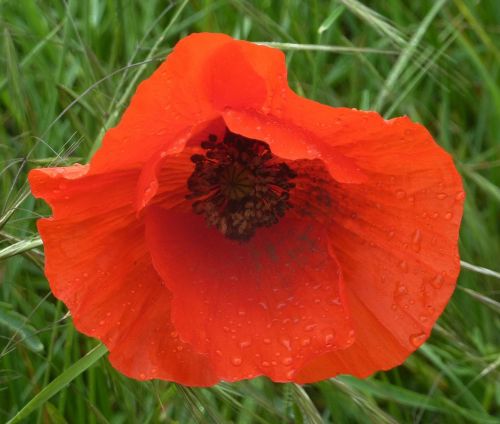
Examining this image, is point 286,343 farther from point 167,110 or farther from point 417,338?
point 167,110

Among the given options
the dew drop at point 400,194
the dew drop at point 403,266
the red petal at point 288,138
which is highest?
the red petal at point 288,138

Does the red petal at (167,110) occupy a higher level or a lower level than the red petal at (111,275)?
higher

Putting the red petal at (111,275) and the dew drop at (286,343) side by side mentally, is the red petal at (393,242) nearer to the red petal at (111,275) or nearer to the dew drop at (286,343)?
the dew drop at (286,343)

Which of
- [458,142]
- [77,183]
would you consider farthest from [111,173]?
[458,142]

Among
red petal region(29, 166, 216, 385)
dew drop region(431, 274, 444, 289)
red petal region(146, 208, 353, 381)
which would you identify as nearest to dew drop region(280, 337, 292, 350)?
red petal region(146, 208, 353, 381)

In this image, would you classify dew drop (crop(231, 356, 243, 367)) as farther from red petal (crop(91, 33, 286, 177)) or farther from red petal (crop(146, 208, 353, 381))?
red petal (crop(91, 33, 286, 177))

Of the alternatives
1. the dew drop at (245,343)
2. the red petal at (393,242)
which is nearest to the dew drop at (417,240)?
the red petal at (393,242)

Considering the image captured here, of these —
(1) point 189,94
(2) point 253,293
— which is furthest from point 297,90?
(1) point 189,94
